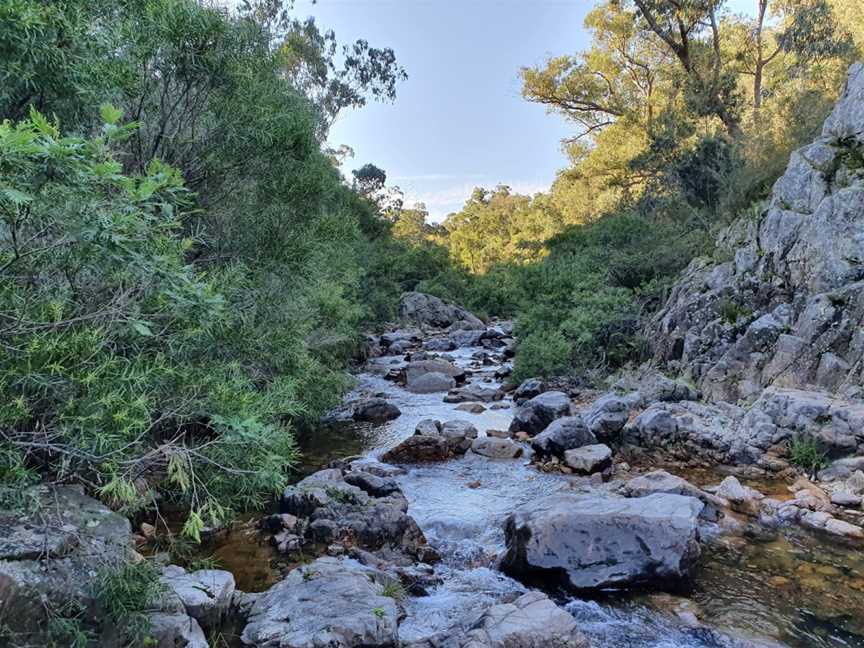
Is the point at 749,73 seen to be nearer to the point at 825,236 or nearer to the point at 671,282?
the point at 671,282

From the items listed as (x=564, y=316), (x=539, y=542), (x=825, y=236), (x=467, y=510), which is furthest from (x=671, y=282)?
(x=539, y=542)

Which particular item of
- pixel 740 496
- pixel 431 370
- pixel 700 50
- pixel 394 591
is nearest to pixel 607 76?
pixel 700 50

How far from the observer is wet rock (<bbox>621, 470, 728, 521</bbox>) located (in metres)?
7.49

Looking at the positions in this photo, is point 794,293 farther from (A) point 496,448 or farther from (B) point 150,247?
(B) point 150,247

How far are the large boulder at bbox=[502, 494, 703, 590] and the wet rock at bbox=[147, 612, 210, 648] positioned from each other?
127 inches

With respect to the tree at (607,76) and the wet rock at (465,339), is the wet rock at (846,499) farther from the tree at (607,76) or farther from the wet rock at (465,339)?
the tree at (607,76)

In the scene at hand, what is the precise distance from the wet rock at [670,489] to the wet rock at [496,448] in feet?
8.06

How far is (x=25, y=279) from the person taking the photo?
128 inches

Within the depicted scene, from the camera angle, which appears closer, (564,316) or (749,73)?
(564,316)

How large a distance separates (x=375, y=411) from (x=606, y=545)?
7.60 metres

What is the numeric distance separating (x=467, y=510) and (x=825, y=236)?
28.5 feet

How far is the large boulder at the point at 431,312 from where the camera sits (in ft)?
99.5

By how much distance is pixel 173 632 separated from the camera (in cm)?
422

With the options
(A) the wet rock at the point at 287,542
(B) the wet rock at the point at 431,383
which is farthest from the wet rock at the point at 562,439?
(B) the wet rock at the point at 431,383
